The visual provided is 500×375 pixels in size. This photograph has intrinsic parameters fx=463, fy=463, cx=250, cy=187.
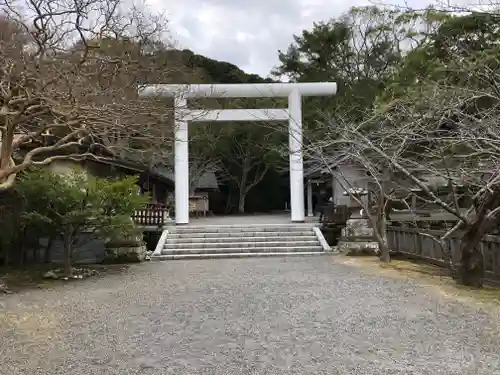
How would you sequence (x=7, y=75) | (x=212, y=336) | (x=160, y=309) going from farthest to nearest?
(x=7, y=75) → (x=160, y=309) → (x=212, y=336)

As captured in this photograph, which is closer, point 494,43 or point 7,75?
point 7,75

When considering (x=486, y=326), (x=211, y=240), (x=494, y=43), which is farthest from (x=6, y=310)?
(x=494, y=43)

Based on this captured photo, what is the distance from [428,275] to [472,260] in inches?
55.8

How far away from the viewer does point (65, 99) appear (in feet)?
24.2

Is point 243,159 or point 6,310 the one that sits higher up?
point 243,159

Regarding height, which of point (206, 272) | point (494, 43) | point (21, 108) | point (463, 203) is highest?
point (494, 43)

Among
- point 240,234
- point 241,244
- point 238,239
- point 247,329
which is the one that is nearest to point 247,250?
point 241,244

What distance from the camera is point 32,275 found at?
1010 centimetres

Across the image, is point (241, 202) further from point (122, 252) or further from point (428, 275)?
point (428, 275)

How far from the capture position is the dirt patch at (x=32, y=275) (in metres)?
8.87

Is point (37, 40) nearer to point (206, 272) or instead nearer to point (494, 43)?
point (206, 272)

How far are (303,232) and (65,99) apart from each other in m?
9.28

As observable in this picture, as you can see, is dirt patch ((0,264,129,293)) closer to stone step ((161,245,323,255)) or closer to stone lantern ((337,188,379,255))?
stone step ((161,245,323,255))

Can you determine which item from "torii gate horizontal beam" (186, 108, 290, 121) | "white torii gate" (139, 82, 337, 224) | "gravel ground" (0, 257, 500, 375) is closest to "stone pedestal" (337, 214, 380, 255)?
"white torii gate" (139, 82, 337, 224)
